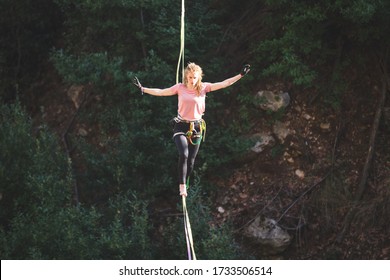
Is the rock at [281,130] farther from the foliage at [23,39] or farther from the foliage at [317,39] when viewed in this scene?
the foliage at [23,39]

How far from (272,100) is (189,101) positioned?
23.0 feet

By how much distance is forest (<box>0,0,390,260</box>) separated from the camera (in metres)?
12.5

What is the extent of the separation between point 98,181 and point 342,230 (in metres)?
4.60

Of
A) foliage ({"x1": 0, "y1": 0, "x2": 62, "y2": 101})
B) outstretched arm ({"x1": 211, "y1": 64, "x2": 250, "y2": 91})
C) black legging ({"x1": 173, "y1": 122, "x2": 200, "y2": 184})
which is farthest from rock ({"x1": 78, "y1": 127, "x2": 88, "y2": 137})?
outstretched arm ({"x1": 211, "y1": 64, "x2": 250, "y2": 91})

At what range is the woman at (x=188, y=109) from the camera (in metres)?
6.42

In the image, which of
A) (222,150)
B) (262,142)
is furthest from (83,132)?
(262,142)

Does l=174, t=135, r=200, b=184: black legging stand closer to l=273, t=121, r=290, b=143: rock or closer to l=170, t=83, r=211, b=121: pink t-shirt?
l=170, t=83, r=211, b=121: pink t-shirt

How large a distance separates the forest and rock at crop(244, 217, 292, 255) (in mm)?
60

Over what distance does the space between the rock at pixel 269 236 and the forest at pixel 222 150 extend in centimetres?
6

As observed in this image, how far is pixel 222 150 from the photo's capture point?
13.5 meters

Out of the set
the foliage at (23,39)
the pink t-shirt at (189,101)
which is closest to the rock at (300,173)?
the foliage at (23,39)

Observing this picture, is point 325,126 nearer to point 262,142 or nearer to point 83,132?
point 262,142

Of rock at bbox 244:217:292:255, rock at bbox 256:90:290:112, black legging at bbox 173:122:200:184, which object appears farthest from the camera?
rock at bbox 256:90:290:112

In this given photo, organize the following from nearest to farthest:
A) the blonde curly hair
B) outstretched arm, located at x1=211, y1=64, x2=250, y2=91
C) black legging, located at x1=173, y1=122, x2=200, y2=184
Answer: outstretched arm, located at x1=211, y1=64, x2=250, y2=91 < the blonde curly hair < black legging, located at x1=173, y1=122, x2=200, y2=184
